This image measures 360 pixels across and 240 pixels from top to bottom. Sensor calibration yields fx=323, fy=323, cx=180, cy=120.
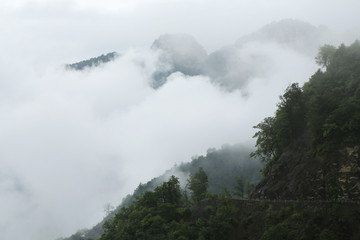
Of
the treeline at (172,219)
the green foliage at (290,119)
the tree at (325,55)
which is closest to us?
the treeline at (172,219)

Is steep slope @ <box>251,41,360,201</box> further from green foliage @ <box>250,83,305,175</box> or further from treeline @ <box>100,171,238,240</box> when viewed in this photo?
treeline @ <box>100,171,238,240</box>

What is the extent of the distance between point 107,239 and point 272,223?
3178cm

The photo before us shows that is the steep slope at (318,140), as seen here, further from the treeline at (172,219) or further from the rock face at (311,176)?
the treeline at (172,219)

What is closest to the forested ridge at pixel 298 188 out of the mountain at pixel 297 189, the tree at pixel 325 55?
the mountain at pixel 297 189

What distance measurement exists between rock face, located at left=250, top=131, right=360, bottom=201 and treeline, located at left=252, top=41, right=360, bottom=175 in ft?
5.51

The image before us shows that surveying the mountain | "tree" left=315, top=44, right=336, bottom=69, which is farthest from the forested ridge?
"tree" left=315, top=44, right=336, bottom=69

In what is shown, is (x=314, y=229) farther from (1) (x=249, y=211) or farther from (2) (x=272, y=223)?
(1) (x=249, y=211)

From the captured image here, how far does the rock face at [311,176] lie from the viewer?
4094 cm

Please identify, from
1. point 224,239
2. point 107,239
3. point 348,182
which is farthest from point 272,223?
point 107,239

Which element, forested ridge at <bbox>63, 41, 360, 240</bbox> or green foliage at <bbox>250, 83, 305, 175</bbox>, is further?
green foliage at <bbox>250, 83, 305, 175</bbox>

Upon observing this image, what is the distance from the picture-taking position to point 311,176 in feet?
152

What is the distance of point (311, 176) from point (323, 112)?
1026 centimetres

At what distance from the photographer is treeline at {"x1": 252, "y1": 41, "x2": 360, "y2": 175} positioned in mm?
45531

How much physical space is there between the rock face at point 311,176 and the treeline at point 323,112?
168 cm
